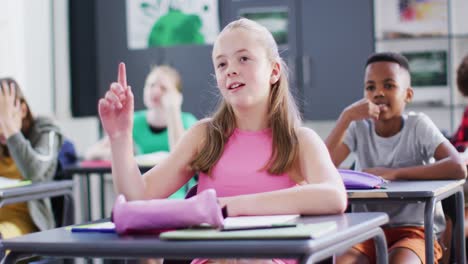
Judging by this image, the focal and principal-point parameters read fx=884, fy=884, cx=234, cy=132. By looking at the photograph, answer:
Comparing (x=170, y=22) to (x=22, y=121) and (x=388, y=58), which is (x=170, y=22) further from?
(x=388, y=58)

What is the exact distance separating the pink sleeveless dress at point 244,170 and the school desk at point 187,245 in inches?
14.2

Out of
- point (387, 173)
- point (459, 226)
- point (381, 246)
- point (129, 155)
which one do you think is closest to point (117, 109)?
point (129, 155)

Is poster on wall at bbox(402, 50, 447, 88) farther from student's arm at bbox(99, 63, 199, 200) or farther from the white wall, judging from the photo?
student's arm at bbox(99, 63, 199, 200)

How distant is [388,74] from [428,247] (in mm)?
904

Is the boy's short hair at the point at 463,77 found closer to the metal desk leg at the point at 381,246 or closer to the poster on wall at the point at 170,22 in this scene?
the metal desk leg at the point at 381,246

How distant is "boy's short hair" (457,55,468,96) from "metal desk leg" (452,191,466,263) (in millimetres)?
1130

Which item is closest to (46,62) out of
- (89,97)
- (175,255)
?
(89,97)

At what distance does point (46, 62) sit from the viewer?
6457mm

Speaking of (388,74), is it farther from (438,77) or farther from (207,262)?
(438,77)

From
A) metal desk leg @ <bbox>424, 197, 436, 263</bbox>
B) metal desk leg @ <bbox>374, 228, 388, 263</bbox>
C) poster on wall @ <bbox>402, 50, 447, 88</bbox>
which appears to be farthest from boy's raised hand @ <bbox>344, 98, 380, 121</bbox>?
poster on wall @ <bbox>402, 50, 447, 88</bbox>

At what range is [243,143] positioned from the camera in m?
2.18

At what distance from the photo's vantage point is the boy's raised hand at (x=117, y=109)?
181 centimetres

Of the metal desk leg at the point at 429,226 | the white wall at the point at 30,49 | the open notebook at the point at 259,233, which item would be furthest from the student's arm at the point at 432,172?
the white wall at the point at 30,49

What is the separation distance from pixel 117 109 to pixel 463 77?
2399mm
